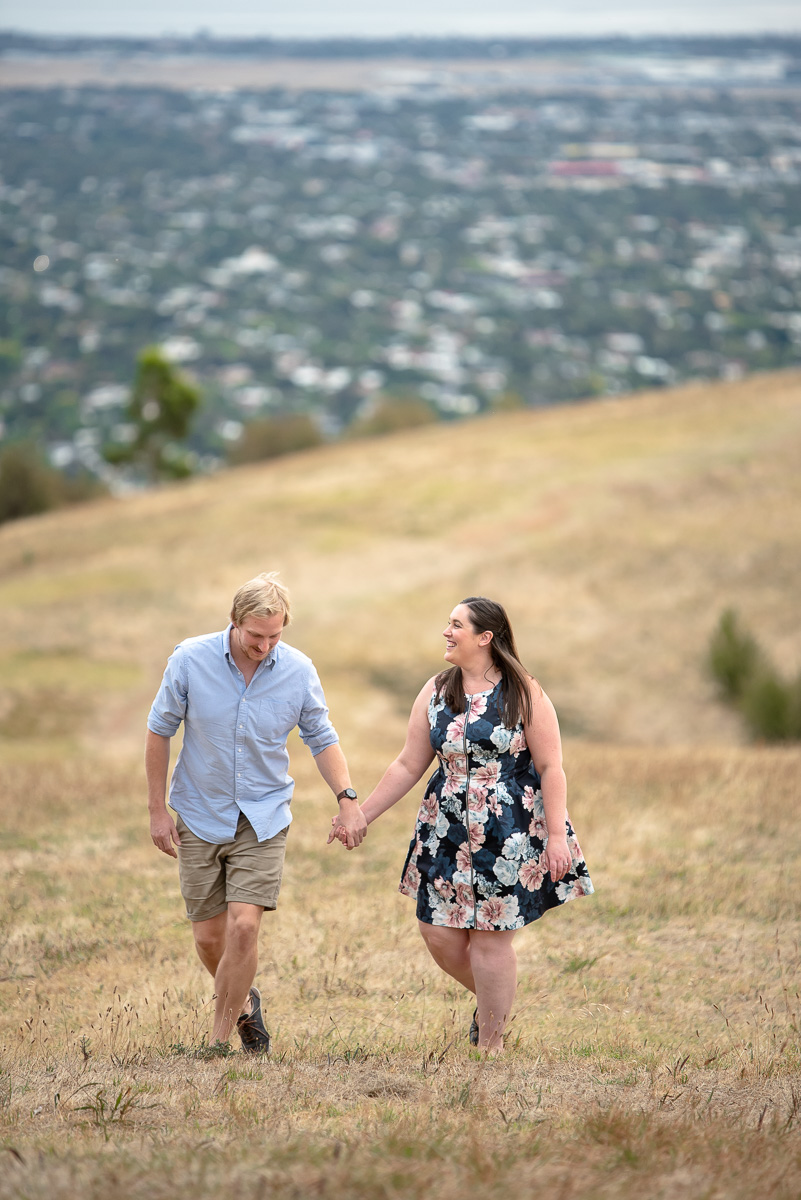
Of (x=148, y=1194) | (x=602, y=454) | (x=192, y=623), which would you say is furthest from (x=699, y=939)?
(x=602, y=454)

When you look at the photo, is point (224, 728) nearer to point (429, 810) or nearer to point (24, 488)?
point (429, 810)

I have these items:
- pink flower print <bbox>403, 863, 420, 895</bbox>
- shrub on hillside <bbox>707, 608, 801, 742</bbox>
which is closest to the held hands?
pink flower print <bbox>403, 863, 420, 895</bbox>

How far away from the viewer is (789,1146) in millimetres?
3891

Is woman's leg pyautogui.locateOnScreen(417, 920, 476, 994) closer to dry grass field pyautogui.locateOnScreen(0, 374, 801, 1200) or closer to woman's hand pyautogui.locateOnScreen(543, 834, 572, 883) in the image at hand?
dry grass field pyautogui.locateOnScreen(0, 374, 801, 1200)

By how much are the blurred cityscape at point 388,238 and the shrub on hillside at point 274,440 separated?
7.07m

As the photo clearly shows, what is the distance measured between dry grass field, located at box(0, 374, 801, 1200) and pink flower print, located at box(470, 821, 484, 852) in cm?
102

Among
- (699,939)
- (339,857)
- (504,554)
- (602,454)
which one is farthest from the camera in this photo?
(602,454)

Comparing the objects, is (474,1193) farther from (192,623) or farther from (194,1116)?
(192,623)

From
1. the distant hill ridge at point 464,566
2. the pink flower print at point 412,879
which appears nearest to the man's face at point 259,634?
the pink flower print at point 412,879

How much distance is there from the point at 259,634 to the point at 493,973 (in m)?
2.02

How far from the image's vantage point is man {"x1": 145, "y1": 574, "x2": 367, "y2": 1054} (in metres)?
5.23

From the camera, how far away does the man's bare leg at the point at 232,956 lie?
5.16 m

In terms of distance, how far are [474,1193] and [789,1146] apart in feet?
4.25

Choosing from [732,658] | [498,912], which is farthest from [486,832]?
[732,658]
